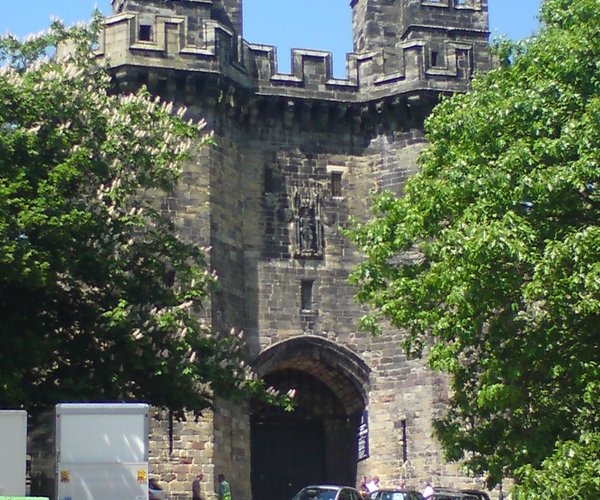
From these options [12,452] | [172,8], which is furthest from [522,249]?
[172,8]

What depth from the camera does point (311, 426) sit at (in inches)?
1592

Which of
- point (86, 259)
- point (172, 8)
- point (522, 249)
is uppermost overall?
point (172, 8)

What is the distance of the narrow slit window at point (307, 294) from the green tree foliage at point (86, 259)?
987 centimetres

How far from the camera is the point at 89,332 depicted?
26266mm

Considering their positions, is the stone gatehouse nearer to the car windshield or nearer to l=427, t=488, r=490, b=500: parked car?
l=427, t=488, r=490, b=500: parked car

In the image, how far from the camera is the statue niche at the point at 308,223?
127 feet

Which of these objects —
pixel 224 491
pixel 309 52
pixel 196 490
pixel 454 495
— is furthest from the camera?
pixel 309 52

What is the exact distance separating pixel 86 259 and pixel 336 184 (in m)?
14.6

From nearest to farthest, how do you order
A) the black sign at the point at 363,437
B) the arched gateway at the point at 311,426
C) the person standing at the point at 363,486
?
the person standing at the point at 363,486
the black sign at the point at 363,437
the arched gateway at the point at 311,426

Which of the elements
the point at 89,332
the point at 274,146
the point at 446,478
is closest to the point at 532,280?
the point at 89,332

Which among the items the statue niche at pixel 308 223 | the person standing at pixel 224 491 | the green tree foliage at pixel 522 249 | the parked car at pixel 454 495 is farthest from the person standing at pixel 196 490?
the green tree foliage at pixel 522 249

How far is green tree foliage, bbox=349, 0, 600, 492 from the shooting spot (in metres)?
24.5

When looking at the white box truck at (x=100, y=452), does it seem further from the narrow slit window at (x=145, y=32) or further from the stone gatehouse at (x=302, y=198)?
the narrow slit window at (x=145, y=32)

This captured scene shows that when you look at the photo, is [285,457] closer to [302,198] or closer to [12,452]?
[302,198]
